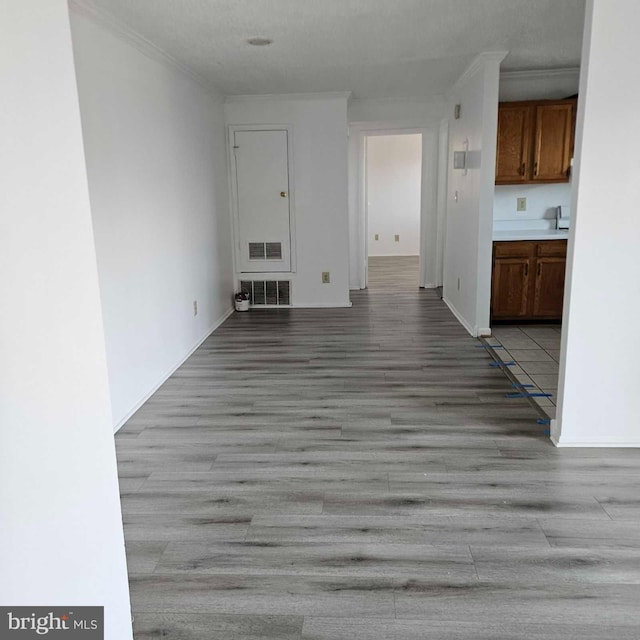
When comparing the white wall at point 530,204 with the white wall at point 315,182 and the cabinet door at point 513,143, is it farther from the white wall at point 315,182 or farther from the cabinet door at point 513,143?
the white wall at point 315,182

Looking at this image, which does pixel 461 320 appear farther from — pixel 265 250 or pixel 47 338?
pixel 47 338

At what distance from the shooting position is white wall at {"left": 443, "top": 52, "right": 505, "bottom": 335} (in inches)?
192

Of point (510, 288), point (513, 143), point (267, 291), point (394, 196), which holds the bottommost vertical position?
point (267, 291)

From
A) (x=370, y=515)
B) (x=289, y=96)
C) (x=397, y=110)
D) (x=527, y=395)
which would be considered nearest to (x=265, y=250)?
(x=289, y=96)

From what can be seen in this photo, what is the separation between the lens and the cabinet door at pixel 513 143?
18.2 feet

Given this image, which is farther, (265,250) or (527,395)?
(265,250)

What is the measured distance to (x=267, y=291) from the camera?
698 centimetres

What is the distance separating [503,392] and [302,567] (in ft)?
7.19

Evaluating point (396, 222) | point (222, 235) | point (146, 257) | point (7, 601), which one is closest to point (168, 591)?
point (7, 601)

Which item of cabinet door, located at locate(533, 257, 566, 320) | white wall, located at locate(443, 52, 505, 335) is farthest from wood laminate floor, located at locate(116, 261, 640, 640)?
cabinet door, located at locate(533, 257, 566, 320)

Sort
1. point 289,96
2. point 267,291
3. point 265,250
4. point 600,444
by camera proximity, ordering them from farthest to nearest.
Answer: point 267,291
point 265,250
point 289,96
point 600,444

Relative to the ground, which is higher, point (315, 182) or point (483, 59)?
point (483, 59)

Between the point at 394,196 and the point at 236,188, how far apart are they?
5.14 m

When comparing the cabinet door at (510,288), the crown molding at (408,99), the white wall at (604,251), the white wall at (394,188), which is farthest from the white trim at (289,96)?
the white wall at (394,188)
